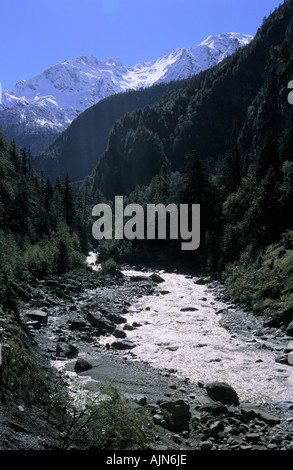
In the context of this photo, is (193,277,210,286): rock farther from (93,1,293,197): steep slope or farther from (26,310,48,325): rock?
Result: (93,1,293,197): steep slope

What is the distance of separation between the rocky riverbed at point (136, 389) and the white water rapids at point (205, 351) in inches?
12.5

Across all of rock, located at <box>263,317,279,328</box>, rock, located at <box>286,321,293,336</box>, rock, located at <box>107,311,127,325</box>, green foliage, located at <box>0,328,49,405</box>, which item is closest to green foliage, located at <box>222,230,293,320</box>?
rock, located at <box>263,317,279,328</box>

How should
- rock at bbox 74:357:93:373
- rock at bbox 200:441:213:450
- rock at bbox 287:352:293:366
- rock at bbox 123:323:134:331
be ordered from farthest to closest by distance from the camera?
rock at bbox 123:323:134:331 → rock at bbox 287:352:293:366 → rock at bbox 74:357:93:373 → rock at bbox 200:441:213:450

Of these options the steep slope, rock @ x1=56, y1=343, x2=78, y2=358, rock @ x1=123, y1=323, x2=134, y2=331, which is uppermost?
the steep slope

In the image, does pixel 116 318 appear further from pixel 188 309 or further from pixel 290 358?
pixel 290 358

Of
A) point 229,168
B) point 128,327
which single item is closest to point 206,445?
point 128,327

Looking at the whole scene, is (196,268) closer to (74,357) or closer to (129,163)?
(74,357)

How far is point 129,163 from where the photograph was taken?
151750mm

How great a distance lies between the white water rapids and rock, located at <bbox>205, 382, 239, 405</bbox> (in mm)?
623

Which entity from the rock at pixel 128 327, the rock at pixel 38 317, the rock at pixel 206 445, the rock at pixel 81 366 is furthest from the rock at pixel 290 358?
the rock at pixel 38 317

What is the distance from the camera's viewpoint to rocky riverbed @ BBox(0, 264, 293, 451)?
712 centimetres

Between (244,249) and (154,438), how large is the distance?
24179mm

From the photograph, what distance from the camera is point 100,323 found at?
18062 millimetres

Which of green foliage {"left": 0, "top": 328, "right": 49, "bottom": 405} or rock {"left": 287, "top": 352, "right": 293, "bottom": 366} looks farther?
rock {"left": 287, "top": 352, "right": 293, "bottom": 366}
